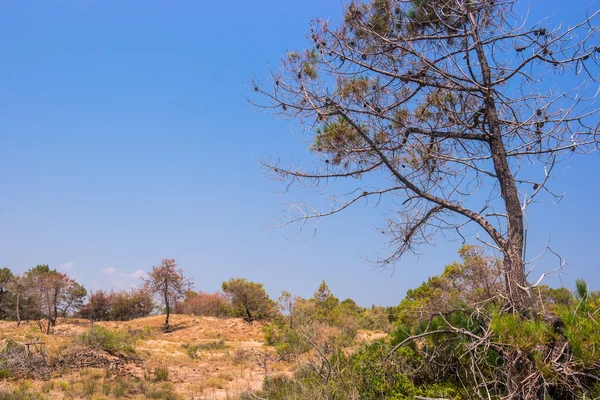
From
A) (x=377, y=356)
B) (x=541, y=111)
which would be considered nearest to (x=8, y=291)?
(x=377, y=356)

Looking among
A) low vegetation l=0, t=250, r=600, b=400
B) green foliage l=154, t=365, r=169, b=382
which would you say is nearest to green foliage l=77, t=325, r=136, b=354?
low vegetation l=0, t=250, r=600, b=400

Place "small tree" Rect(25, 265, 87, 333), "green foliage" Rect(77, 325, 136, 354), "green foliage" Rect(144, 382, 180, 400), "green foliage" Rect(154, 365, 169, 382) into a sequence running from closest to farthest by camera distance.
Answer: "green foliage" Rect(144, 382, 180, 400), "green foliage" Rect(154, 365, 169, 382), "green foliage" Rect(77, 325, 136, 354), "small tree" Rect(25, 265, 87, 333)

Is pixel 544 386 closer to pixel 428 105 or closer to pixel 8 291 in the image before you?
pixel 428 105

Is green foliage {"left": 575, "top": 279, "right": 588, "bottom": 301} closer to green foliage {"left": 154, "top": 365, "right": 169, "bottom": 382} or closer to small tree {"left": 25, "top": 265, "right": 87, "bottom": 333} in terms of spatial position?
green foliage {"left": 154, "top": 365, "right": 169, "bottom": 382}

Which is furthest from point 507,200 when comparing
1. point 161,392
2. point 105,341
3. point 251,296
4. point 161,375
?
point 251,296

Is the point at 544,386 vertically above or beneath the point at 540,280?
beneath

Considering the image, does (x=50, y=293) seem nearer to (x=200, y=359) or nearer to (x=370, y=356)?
(x=200, y=359)

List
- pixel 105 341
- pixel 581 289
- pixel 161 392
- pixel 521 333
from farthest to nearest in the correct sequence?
pixel 105 341 < pixel 161 392 < pixel 581 289 < pixel 521 333

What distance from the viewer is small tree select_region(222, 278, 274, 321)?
31.7m

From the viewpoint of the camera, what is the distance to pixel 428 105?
604cm

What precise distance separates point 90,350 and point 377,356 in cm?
1271

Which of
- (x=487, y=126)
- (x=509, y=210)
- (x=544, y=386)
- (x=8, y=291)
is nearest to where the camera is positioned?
(x=544, y=386)

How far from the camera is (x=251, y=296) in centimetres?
3198

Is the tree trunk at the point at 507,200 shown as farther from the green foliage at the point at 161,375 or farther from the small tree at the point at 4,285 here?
the small tree at the point at 4,285
